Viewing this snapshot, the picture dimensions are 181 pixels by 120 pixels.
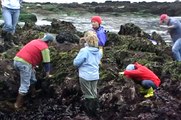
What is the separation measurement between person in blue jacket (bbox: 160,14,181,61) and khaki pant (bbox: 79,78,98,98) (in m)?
5.17

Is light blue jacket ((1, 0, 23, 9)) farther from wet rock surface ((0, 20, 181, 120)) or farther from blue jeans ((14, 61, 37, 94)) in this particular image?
blue jeans ((14, 61, 37, 94))

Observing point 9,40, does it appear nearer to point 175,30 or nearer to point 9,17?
point 9,17

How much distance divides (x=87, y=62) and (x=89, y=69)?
0.17 m

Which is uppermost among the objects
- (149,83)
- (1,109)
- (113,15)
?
(149,83)

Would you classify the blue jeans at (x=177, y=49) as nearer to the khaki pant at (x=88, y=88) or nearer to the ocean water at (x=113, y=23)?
the khaki pant at (x=88, y=88)

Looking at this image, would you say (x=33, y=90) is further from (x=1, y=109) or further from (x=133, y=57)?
(x=133, y=57)

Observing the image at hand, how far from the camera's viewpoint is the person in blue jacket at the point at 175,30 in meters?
14.5

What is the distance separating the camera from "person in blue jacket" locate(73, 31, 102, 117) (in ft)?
32.4

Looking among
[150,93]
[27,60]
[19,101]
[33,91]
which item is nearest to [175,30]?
[150,93]

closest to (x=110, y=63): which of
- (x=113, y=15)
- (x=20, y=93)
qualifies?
(x=20, y=93)

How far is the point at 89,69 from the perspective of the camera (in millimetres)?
9992

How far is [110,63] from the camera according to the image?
12531mm

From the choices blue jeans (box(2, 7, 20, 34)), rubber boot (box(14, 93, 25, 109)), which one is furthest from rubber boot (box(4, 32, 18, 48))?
rubber boot (box(14, 93, 25, 109))

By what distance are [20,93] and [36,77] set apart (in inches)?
41.2
